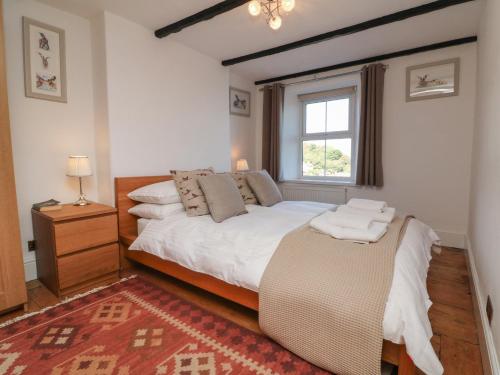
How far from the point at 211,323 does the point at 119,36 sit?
104 inches

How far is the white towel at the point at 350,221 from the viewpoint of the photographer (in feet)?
6.04

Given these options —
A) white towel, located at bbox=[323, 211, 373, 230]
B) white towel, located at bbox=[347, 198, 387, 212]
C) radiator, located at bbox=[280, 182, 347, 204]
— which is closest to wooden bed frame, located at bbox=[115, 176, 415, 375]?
white towel, located at bbox=[323, 211, 373, 230]

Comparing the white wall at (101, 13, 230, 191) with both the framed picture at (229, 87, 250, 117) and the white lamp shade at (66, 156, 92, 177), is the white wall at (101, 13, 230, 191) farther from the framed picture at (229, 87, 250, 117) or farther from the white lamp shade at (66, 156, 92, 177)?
the framed picture at (229, 87, 250, 117)

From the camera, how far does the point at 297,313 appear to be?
136 centimetres

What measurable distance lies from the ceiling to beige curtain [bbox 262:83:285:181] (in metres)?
0.75

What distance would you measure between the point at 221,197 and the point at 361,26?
213cm

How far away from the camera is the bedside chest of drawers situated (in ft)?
6.72

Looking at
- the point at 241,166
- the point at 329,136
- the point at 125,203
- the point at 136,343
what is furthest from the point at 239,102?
the point at 136,343

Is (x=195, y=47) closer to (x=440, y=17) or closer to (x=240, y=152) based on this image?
(x=240, y=152)

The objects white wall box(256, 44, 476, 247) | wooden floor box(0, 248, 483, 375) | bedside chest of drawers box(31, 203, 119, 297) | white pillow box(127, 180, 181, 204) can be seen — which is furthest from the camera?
white wall box(256, 44, 476, 247)

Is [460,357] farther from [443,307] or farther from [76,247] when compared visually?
[76,247]

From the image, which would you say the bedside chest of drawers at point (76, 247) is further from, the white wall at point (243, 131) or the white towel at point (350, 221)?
the white wall at point (243, 131)

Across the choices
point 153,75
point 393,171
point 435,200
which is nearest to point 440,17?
point 393,171

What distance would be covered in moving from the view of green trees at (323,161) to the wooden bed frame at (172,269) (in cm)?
239
